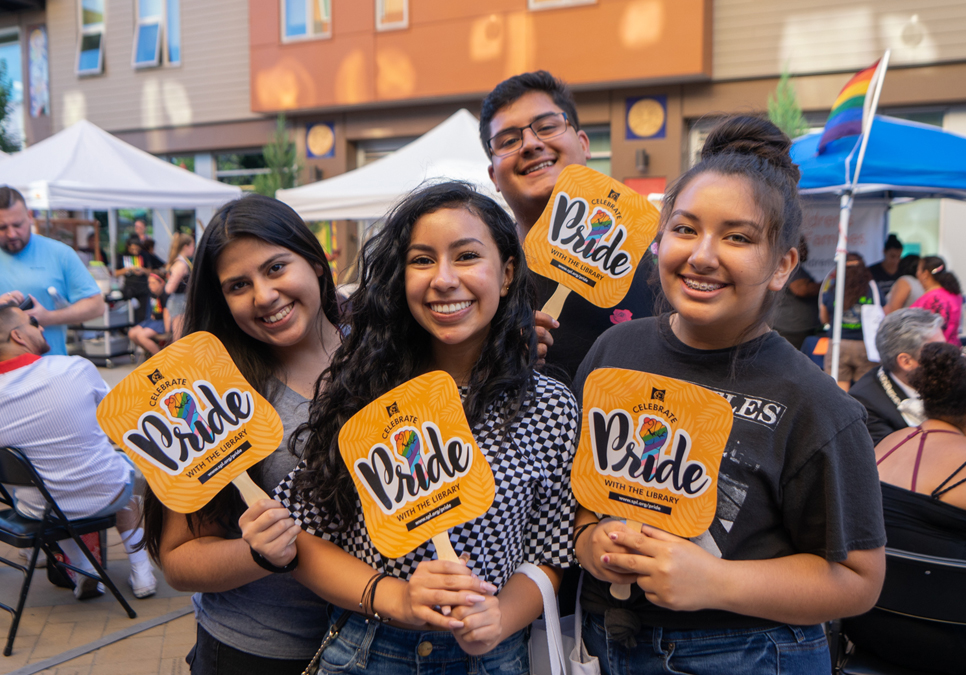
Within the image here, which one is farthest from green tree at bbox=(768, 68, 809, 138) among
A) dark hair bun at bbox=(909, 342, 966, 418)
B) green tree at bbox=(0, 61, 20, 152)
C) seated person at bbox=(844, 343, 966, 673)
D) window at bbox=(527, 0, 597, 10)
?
green tree at bbox=(0, 61, 20, 152)

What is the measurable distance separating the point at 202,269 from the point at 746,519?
123cm

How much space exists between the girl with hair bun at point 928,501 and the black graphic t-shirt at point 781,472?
1231 mm

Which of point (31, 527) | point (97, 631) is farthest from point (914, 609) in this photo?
point (31, 527)

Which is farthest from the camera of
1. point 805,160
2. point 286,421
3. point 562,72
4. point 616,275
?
point 562,72

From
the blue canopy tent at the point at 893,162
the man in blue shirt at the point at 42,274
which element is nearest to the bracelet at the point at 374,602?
the man in blue shirt at the point at 42,274

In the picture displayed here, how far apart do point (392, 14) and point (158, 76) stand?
530 cm

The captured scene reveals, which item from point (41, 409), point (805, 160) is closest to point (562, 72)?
point (805, 160)

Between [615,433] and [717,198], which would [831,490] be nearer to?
[615,433]

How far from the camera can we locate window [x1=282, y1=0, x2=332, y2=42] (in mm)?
12195

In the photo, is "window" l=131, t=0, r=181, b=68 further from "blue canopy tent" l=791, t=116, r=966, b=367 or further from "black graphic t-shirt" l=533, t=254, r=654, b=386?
"black graphic t-shirt" l=533, t=254, r=654, b=386

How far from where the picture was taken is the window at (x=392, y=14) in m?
11.3

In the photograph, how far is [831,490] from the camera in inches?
46.9

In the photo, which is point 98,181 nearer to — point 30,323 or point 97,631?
point 30,323

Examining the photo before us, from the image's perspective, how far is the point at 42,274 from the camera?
4.29 m
